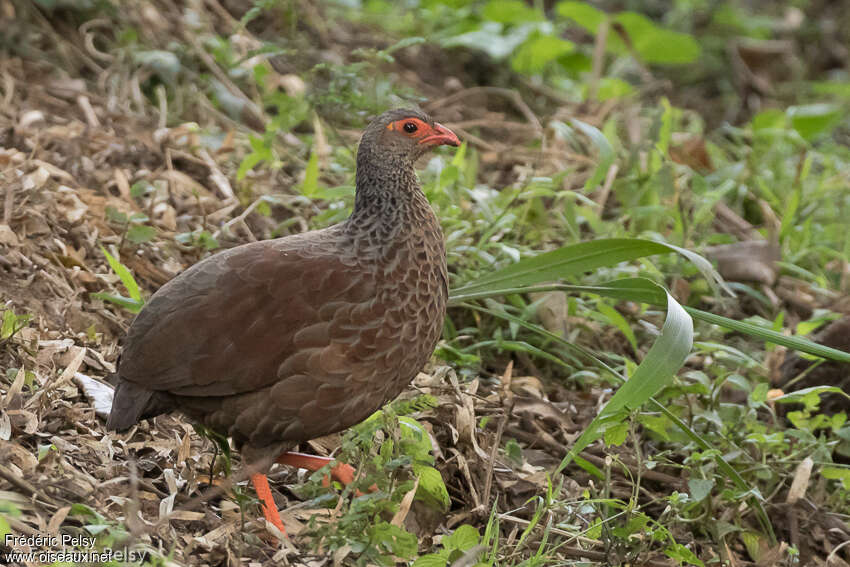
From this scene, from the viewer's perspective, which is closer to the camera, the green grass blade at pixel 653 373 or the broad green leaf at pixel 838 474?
the green grass blade at pixel 653 373

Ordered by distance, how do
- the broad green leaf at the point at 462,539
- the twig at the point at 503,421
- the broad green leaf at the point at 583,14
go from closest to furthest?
the broad green leaf at the point at 462,539 < the twig at the point at 503,421 < the broad green leaf at the point at 583,14

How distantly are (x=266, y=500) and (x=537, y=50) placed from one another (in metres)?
4.30

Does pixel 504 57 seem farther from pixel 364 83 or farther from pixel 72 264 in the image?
pixel 72 264

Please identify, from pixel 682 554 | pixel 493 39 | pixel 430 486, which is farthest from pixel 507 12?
pixel 682 554

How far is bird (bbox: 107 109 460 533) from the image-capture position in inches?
122

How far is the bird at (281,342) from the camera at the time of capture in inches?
122

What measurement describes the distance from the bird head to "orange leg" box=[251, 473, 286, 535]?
1.08m

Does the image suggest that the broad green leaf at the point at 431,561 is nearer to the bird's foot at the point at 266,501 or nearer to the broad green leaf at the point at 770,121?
the bird's foot at the point at 266,501

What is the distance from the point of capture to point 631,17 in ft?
22.8

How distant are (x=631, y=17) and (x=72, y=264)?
4.26 m

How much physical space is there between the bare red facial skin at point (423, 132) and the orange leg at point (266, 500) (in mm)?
1187

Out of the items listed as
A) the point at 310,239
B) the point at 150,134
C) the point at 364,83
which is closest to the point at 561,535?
the point at 310,239

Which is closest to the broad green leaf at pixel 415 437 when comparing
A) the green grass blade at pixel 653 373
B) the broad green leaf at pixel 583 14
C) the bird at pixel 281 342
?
the bird at pixel 281 342

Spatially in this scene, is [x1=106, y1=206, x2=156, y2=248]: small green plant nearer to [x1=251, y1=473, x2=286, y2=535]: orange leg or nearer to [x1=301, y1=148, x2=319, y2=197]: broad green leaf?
[x1=301, y1=148, x2=319, y2=197]: broad green leaf
